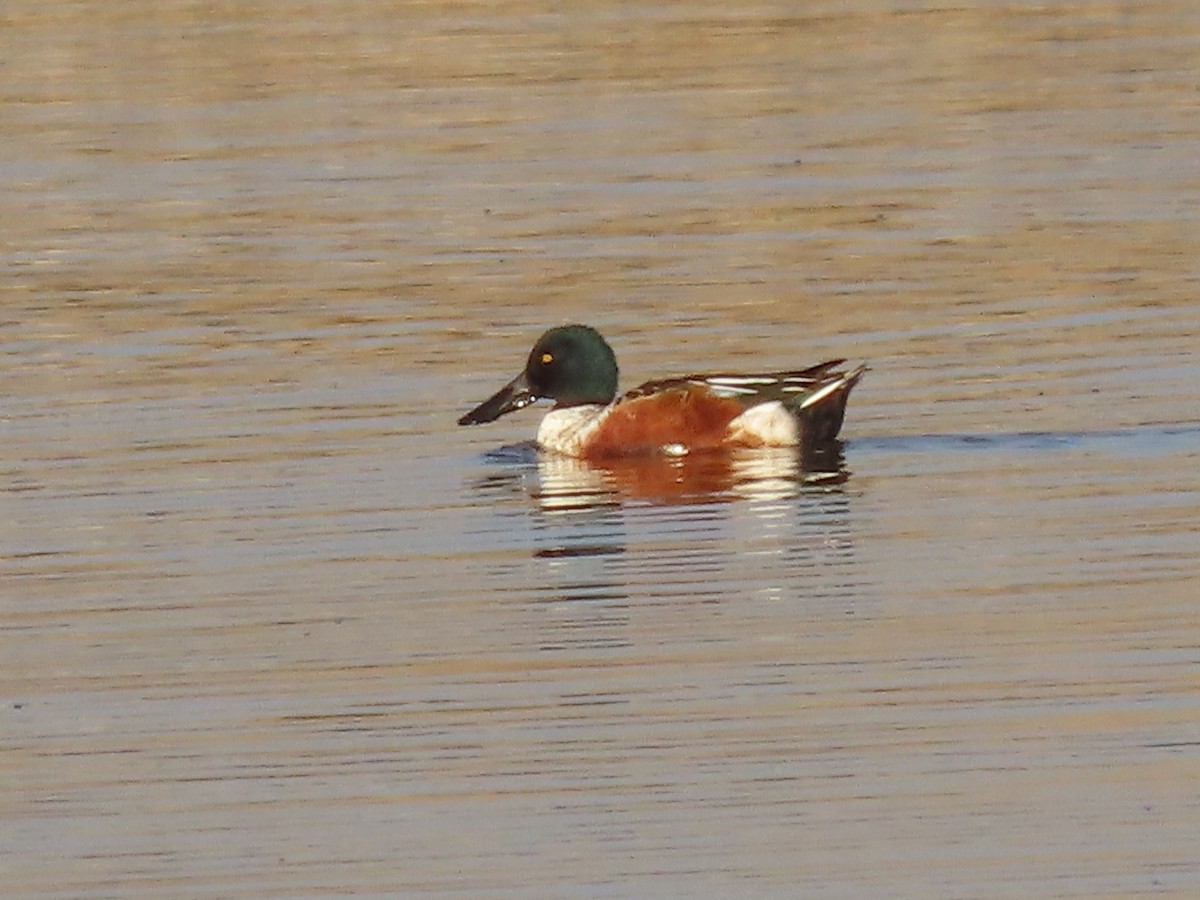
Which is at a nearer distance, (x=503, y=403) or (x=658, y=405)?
(x=658, y=405)

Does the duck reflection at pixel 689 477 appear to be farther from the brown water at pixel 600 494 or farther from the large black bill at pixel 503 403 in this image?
the large black bill at pixel 503 403

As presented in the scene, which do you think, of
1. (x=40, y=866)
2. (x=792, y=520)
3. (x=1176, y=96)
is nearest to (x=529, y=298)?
(x=792, y=520)

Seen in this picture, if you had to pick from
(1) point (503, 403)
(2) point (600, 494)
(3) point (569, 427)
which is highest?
(1) point (503, 403)

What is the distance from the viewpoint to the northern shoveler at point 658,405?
1252 cm

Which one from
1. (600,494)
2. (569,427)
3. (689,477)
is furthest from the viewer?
(569,427)

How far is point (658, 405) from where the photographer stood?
12758mm

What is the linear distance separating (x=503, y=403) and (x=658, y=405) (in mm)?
857

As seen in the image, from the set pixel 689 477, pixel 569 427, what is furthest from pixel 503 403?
pixel 689 477

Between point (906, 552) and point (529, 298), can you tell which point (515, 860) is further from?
point (529, 298)

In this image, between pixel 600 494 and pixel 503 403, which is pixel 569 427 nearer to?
pixel 503 403

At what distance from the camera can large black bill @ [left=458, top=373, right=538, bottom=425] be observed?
1321 centimetres

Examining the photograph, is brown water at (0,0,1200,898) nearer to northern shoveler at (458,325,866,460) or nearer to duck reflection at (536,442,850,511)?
duck reflection at (536,442,850,511)

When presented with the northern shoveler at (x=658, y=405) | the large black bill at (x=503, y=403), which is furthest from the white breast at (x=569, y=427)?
the large black bill at (x=503, y=403)

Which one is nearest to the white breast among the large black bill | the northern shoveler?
the northern shoveler
